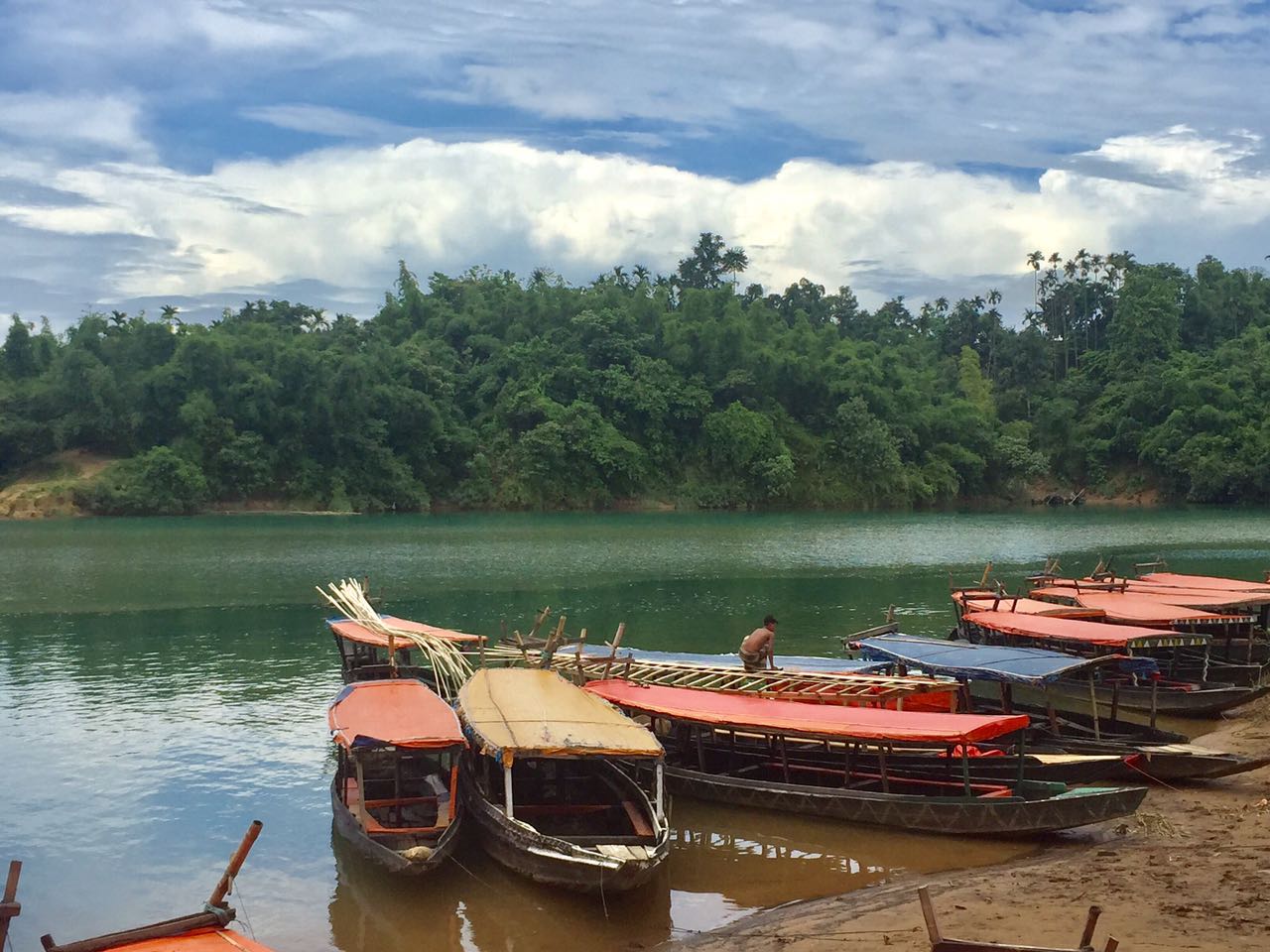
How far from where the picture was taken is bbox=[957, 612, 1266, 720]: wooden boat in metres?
18.5

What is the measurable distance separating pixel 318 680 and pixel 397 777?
1067 centimetres

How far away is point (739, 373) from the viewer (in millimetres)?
86875

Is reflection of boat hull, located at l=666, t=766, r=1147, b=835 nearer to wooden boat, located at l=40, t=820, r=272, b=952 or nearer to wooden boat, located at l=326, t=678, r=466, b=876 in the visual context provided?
wooden boat, located at l=326, t=678, r=466, b=876

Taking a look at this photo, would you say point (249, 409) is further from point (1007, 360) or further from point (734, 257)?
point (1007, 360)

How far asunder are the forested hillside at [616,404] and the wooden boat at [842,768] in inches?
2489

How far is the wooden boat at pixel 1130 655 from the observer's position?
18469 millimetres

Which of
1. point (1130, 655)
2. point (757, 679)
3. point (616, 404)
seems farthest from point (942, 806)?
point (616, 404)

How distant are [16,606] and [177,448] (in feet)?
142

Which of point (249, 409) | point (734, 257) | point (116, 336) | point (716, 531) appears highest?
point (734, 257)

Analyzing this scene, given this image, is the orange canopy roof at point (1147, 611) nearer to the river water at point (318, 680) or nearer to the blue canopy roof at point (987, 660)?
the blue canopy roof at point (987, 660)

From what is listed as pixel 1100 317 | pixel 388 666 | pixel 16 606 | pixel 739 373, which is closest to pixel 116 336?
pixel 739 373

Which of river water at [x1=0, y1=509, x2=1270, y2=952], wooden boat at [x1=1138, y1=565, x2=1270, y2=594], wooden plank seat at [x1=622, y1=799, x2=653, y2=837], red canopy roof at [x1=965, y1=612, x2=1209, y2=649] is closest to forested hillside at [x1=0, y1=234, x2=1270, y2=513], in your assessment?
river water at [x1=0, y1=509, x2=1270, y2=952]

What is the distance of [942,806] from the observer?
43.2 feet

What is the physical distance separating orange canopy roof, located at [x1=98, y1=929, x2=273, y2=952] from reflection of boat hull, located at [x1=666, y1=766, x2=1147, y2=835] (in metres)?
7.58
